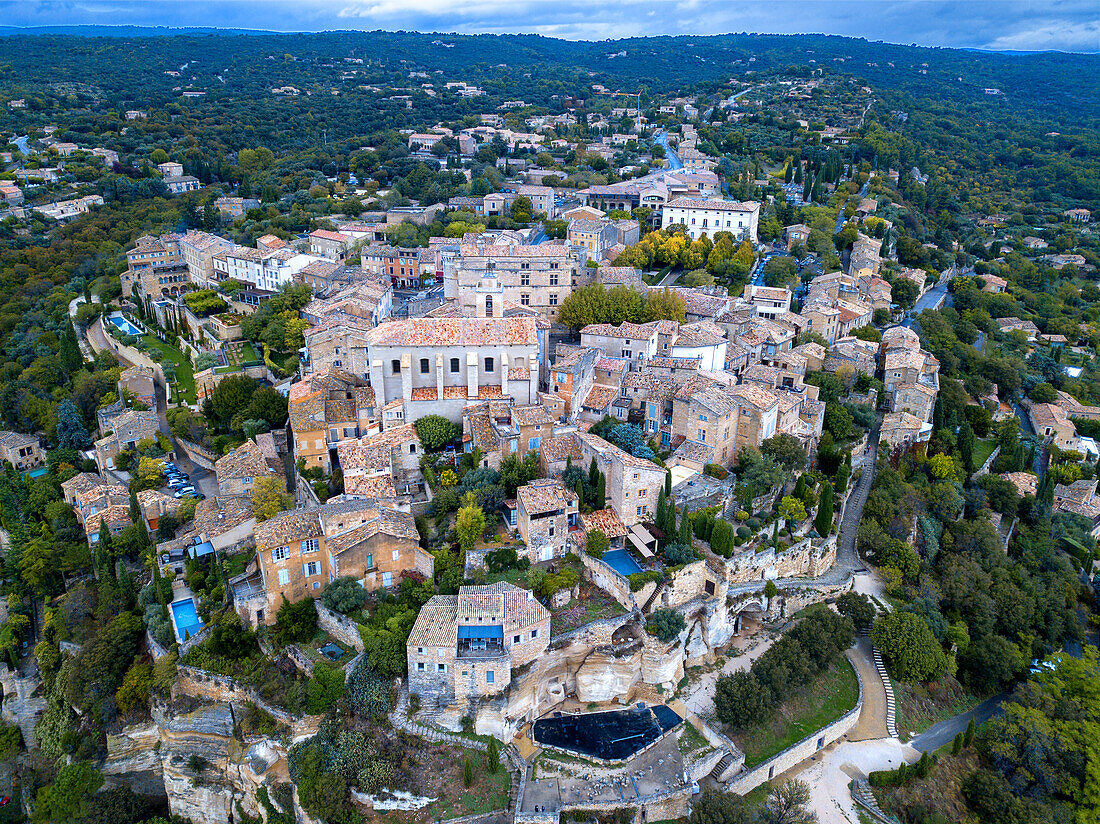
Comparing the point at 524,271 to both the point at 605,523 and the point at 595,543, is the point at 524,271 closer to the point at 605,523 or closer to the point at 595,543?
the point at 605,523

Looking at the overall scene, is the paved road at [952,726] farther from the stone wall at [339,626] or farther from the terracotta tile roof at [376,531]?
the stone wall at [339,626]

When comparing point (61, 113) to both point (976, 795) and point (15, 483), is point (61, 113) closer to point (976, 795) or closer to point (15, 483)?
point (15, 483)

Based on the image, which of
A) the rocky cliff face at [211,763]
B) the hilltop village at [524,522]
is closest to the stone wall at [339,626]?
the hilltop village at [524,522]

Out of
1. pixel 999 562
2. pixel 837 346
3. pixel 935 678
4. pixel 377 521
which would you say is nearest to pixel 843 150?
pixel 837 346

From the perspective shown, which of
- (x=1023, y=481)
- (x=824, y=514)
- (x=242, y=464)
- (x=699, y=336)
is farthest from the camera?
(x=1023, y=481)

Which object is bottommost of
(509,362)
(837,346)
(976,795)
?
(976,795)

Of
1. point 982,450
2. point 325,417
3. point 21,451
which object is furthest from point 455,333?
point 982,450
